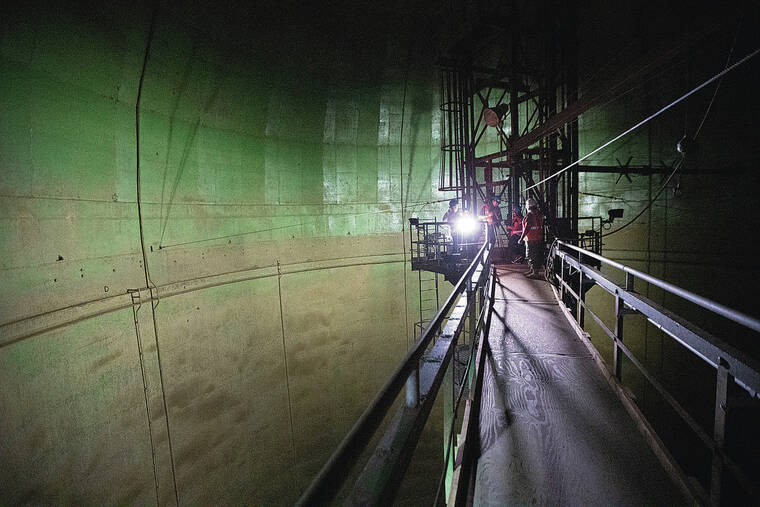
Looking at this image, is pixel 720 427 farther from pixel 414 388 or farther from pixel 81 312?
pixel 81 312

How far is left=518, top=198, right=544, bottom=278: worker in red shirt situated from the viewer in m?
7.43

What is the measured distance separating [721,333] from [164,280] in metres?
12.5

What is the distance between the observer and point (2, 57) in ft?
14.0

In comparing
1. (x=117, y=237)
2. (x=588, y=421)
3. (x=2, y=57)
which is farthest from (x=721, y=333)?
(x=2, y=57)

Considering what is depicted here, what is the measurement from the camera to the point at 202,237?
24.5 ft

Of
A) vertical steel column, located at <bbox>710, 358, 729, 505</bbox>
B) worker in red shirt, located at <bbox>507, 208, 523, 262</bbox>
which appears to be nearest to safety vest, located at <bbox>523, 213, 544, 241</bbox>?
worker in red shirt, located at <bbox>507, 208, 523, 262</bbox>

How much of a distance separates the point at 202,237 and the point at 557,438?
7.20 metres

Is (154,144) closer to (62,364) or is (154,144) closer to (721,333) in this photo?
(62,364)

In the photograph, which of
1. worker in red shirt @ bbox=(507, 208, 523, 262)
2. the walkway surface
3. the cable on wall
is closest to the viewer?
the walkway surface

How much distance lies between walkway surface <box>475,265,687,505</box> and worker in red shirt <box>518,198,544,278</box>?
374cm

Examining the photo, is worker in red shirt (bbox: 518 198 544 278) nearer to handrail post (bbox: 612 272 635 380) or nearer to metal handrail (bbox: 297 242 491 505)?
handrail post (bbox: 612 272 635 380)

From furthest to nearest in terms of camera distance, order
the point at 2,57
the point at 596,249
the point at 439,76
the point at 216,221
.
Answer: the point at 439,76 < the point at 596,249 < the point at 216,221 < the point at 2,57

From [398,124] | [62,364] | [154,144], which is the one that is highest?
[398,124]

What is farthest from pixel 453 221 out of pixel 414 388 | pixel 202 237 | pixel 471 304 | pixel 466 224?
pixel 414 388
